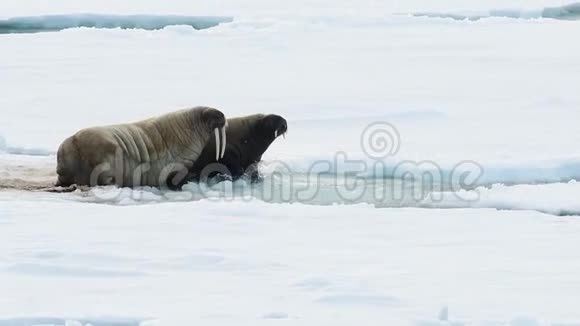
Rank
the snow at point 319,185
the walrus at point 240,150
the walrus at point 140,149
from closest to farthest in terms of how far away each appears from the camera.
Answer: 1. the snow at point 319,185
2. the walrus at point 140,149
3. the walrus at point 240,150

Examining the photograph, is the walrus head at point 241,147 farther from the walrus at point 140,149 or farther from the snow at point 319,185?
the snow at point 319,185

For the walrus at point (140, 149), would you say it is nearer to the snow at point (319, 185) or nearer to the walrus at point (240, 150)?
the walrus at point (240, 150)

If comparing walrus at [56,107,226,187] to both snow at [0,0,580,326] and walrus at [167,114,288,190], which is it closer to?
walrus at [167,114,288,190]

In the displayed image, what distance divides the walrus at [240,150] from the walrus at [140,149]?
0.07 metres

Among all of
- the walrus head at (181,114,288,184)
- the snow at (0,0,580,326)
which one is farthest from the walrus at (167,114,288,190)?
the snow at (0,0,580,326)

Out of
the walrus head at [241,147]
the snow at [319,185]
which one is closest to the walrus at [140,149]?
the walrus head at [241,147]

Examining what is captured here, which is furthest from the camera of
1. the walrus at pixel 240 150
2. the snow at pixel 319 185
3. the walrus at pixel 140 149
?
the walrus at pixel 240 150

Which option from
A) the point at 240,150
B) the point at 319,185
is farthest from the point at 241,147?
the point at 319,185

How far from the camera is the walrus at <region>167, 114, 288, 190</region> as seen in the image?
9.29m

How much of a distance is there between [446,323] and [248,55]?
38.4 feet

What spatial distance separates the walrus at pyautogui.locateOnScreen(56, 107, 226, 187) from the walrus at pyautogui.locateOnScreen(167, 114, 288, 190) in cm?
7

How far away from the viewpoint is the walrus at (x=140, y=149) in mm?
8367

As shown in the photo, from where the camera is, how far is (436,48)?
16453 mm

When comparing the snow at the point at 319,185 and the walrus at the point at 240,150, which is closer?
the snow at the point at 319,185
